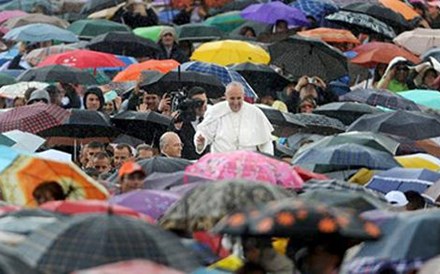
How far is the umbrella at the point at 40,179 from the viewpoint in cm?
1465

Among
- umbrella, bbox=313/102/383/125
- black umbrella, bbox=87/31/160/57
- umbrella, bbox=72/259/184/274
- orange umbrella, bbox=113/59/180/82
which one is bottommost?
black umbrella, bbox=87/31/160/57

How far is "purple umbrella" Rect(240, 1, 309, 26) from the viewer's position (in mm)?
31828

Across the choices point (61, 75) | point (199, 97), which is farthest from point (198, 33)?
point (199, 97)

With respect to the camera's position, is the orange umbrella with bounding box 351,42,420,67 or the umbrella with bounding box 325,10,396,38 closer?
the orange umbrella with bounding box 351,42,420,67

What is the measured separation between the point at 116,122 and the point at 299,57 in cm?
514

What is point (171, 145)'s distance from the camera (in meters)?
19.6

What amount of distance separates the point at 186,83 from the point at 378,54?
557 centimetres

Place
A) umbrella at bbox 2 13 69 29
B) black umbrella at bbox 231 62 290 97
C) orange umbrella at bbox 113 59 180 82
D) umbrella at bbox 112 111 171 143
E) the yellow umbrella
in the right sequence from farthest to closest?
umbrella at bbox 2 13 69 29 → the yellow umbrella → black umbrella at bbox 231 62 290 97 → orange umbrella at bbox 113 59 180 82 → umbrella at bbox 112 111 171 143

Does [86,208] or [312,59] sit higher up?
[86,208]

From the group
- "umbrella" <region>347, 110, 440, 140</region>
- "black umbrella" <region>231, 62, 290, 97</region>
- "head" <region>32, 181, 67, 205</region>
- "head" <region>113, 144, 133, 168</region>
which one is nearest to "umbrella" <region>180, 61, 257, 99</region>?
"black umbrella" <region>231, 62, 290, 97</region>

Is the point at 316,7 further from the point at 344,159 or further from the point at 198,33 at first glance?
the point at 344,159

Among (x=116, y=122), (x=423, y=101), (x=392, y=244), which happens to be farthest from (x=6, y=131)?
(x=392, y=244)

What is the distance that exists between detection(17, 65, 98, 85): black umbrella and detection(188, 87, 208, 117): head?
3.21 metres

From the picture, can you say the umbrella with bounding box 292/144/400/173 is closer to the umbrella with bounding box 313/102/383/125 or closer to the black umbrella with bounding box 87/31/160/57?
the umbrella with bounding box 313/102/383/125
